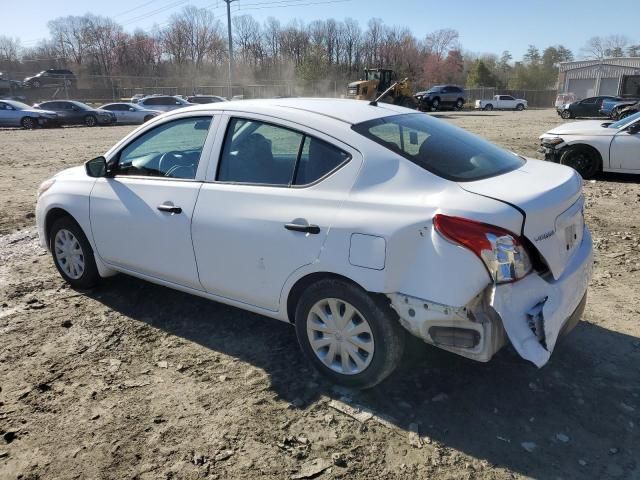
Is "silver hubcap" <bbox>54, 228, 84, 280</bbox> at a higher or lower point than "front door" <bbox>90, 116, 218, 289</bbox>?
lower

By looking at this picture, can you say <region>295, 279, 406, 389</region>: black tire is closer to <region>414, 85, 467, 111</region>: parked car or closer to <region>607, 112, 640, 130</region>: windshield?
<region>607, 112, 640, 130</region>: windshield

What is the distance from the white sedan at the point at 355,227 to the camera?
267 cm

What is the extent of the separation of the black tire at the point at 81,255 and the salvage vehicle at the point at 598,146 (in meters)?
8.66

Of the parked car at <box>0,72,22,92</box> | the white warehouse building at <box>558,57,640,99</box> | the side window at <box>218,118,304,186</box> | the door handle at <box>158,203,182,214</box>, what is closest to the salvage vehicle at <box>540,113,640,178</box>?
the side window at <box>218,118,304,186</box>

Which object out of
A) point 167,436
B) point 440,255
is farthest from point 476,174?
point 167,436

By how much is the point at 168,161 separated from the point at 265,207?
1198 millimetres

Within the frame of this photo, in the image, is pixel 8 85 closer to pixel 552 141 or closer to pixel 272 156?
pixel 552 141

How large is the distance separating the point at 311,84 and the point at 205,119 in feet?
205

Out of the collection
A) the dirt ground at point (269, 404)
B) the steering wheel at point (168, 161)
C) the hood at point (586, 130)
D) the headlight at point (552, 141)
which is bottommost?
the dirt ground at point (269, 404)

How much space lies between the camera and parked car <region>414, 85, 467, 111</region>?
146ft

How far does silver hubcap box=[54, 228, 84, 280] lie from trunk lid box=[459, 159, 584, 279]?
11.4 ft

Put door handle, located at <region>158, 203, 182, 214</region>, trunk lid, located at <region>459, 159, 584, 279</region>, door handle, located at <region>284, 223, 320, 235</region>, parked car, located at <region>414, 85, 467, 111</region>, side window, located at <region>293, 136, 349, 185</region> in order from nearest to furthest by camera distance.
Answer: trunk lid, located at <region>459, 159, 584, 279</region> → door handle, located at <region>284, 223, 320, 235</region> → side window, located at <region>293, 136, 349, 185</region> → door handle, located at <region>158, 203, 182, 214</region> → parked car, located at <region>414, 85, 467, 111</region>

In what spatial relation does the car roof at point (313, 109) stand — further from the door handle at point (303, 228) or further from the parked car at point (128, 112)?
the parked car at point (128, 112)

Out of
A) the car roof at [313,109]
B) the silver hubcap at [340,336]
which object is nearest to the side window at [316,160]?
the car roof at [313,109]
